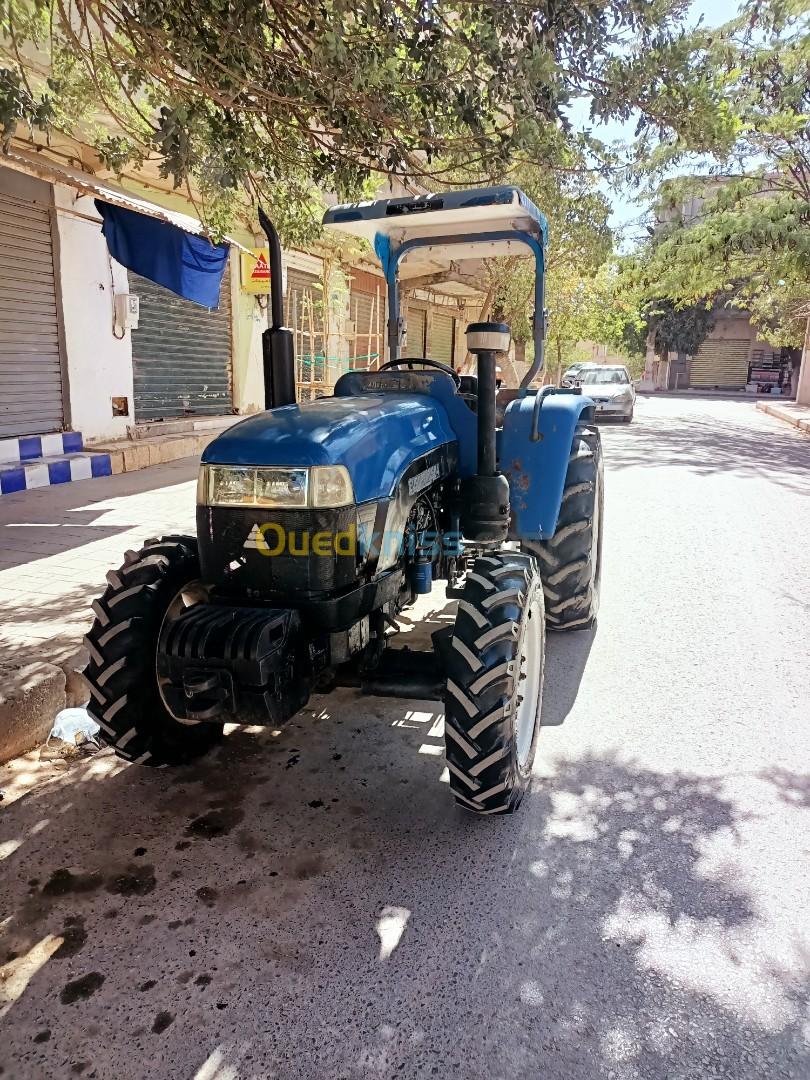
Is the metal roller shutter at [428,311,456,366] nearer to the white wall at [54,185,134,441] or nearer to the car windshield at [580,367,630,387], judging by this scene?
the car windshield at [580,367,630,387]

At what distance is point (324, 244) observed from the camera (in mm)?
13891

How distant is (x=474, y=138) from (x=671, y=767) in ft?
10.9

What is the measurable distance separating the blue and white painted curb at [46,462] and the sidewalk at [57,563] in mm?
170

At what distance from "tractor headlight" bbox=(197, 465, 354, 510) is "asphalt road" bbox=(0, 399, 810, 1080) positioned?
3.86ft

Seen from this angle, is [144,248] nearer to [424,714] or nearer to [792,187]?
[424,714]

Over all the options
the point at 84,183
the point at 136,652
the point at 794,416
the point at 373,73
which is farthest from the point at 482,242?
the point at 794,416

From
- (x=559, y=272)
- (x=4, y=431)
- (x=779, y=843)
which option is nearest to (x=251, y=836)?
(x=779, y=843)

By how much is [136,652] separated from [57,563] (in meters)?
3.28

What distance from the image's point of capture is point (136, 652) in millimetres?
2816

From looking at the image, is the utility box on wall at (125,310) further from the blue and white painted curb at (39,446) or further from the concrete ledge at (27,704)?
the concrete ledge at (27,704)

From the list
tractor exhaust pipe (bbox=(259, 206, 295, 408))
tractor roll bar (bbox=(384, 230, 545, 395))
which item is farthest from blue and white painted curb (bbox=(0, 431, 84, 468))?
tractor exhaust pipe (bbox=(259, 206, 295, 408))

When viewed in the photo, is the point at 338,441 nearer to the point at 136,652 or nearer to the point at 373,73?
the point at 136,652

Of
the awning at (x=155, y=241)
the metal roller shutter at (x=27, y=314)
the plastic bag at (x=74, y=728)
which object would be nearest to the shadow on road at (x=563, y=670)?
the plastic bag at (x=74, y=728)

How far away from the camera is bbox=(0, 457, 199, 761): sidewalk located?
3508 millimetres
